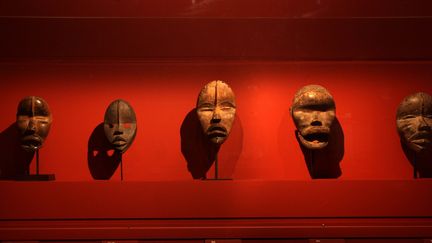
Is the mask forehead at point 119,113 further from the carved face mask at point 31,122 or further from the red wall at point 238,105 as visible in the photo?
the carved face mask at point 31,122

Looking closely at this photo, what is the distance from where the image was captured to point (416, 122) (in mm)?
2385

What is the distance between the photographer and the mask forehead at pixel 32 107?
2.43m

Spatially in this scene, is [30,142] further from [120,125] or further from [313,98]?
[313,98]

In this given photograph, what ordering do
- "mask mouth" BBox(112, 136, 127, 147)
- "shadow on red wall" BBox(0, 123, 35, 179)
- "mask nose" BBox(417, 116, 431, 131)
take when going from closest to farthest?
"mask nose" BBox(417, 116, 431, 131) < "mask mouth" BBox(112, 136, 127, 147) < "shadow on red wall" BBox(0, 123, 35, 179)

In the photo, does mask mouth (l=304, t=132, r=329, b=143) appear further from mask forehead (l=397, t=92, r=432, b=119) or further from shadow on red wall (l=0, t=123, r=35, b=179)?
shadow on red wall (l=0, t=123, r=35, b=179)

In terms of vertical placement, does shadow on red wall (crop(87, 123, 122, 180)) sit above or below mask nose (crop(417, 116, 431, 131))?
below

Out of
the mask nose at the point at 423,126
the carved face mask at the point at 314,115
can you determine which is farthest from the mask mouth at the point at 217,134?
the mask nose at the point at 423,126

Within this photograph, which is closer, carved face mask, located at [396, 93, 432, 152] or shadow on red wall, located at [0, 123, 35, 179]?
carved face mask, located at [396, 93, 432, 152]

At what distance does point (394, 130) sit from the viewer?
2.60 meters

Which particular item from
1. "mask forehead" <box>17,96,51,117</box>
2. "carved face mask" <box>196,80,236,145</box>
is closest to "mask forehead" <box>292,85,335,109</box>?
"carved face mask" <box>196,80,236,145</box>

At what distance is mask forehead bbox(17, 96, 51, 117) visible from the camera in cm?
243

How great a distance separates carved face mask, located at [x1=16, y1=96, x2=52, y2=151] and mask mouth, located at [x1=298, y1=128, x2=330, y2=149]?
1.35 metres

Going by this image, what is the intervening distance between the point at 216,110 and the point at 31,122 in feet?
3.09

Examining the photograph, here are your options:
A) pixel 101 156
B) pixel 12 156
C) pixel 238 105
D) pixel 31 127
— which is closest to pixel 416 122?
pixel 238 105
